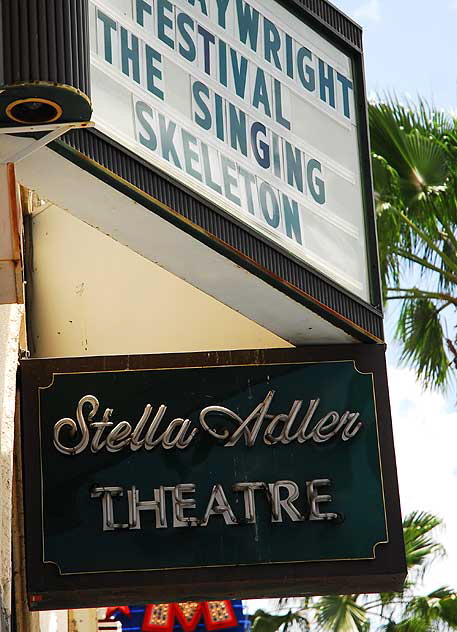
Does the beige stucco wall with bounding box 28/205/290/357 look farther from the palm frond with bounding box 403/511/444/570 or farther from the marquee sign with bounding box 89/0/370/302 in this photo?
the palm frond with bounding box 403/511/444/570

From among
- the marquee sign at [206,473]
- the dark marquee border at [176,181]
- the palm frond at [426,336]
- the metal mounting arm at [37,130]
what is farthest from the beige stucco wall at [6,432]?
the palm frond at [426,336]

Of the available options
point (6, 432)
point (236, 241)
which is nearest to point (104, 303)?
point (6, 432)

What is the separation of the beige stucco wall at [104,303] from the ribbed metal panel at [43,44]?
3894 millimetres

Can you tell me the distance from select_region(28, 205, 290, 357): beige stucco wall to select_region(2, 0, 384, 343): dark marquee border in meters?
1.14

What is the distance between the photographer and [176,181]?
5.82 m

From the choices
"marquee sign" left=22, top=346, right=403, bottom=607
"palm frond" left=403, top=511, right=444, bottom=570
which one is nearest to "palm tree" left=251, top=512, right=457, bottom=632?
"palm frond" left=403, top=511, right=444, bottom=570

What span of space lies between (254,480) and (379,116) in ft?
29.3

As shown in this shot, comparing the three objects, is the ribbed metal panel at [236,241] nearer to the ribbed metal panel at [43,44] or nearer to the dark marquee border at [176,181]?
the dark marquee border at [176,181]

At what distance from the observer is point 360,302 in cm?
688

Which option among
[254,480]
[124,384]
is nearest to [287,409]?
[254,480]

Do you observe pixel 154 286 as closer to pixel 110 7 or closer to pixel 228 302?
pixel 228 302

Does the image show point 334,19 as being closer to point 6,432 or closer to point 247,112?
point 247,112

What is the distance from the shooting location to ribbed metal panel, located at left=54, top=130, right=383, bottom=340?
5.45 metres

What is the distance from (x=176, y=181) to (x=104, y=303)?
256 cm
